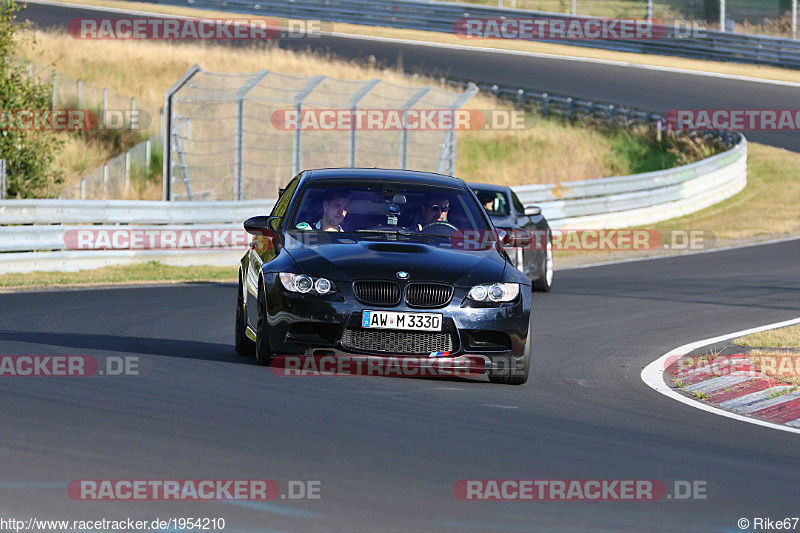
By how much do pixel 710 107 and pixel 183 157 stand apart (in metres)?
20.3

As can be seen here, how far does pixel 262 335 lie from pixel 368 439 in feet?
9.45

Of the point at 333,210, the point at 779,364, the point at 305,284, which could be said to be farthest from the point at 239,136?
the point at 305,284

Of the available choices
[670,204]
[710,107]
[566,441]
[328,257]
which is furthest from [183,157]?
[710,107]

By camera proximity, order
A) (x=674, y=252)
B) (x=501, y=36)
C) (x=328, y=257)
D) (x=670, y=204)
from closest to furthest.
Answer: (x=328, y=257)
(x=674, y=252)
(x=670, y=204)
(x=501, y=36)

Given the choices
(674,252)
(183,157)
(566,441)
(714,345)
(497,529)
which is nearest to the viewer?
(497,529)

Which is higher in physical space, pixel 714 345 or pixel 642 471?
pixel 642 471

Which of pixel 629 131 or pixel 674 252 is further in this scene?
pixel 629 131

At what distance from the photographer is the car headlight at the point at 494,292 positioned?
31.4ft

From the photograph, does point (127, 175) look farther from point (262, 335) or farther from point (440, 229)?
point (262, 335)

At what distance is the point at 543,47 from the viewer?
158ft

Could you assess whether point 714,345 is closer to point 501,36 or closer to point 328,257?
point 328,257

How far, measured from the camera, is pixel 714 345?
43.1 feet

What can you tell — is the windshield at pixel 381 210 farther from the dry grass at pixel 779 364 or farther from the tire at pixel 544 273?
the tire at pixel 544 273

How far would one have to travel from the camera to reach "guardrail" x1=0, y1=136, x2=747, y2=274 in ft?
60.6
